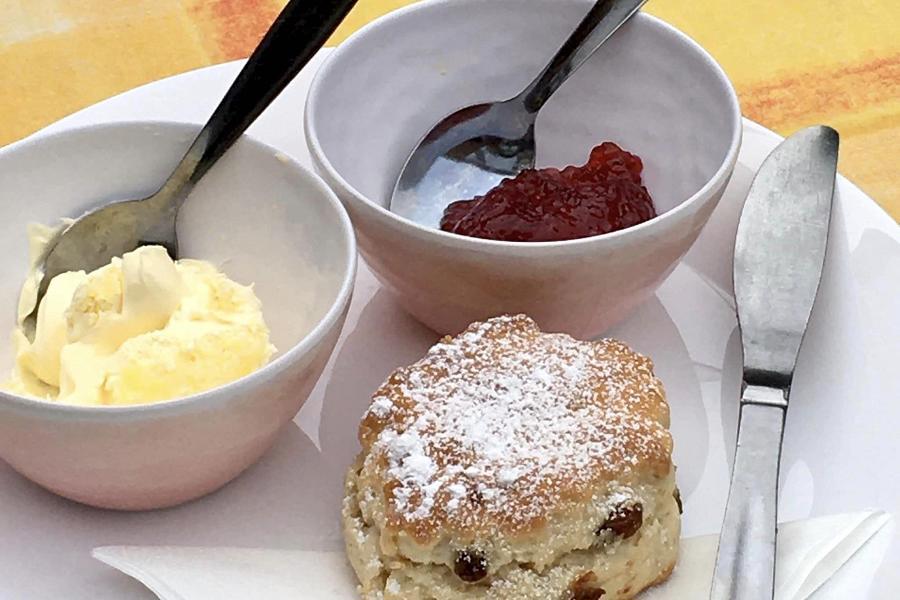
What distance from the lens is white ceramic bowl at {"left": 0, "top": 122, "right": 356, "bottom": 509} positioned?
1.24m

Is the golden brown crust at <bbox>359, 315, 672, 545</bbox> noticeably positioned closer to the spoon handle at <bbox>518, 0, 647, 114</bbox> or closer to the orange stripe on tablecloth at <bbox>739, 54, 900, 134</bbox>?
the spoon handle at <bbox>518, 0, 647, 114</bbox>

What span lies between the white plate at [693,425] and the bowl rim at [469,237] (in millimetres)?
173

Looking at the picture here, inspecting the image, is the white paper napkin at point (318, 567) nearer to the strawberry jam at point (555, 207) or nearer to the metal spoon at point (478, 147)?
the strawberry jam at point (555, 207)

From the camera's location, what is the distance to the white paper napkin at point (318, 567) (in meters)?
1.25

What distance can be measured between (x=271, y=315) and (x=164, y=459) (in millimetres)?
328

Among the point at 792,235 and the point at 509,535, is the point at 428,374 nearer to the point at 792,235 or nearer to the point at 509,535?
the point at 509,535

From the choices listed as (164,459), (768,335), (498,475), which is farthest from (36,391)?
(768,335)

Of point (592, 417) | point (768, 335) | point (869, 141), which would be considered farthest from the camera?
point (869, 141)

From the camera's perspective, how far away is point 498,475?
48.2 inches

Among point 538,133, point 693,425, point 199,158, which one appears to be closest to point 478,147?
point 538,133

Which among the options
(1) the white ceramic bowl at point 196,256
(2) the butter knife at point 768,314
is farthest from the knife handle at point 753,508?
(1) the white ceramic bowl at point 196,256

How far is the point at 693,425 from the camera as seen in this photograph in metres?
1.51

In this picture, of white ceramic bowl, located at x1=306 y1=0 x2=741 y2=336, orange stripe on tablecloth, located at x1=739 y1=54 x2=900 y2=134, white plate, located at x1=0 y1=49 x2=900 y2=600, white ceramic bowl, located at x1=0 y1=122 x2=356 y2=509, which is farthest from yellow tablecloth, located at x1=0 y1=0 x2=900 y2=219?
white ceramic bowl, located at x1=0 y1=122 x2=356 y2=509

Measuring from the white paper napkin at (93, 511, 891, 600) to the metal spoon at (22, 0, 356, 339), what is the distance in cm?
43
